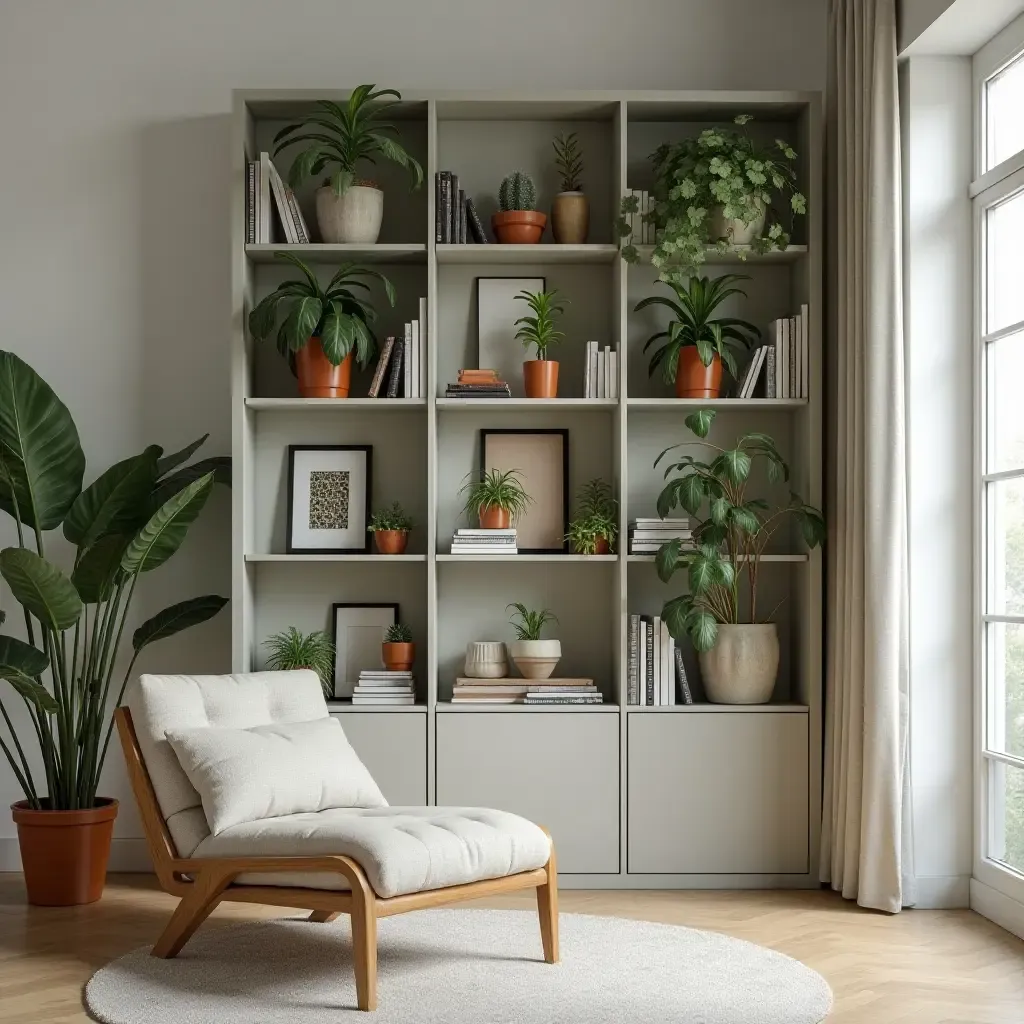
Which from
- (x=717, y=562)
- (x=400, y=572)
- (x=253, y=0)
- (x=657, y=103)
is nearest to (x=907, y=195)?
(x=657, y=103)

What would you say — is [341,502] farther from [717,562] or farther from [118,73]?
[118,73]

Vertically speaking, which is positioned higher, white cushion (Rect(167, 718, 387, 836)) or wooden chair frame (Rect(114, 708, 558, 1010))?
white cushion (Rect(167, 718, 387, 836))

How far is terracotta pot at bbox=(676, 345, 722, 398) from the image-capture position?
14.6 ft

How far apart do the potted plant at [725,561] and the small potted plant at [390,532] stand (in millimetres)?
886

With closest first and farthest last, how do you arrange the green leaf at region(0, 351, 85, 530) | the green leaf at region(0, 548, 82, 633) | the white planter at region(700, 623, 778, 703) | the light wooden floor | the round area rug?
1. the round area rug
2. the light wooden floor
3. the green leaf at region(0, 548, 82, 633)
4. the green leaf at region(0, 351, 85, 530)
5. the white planter at region(700, 623, 778, 703)

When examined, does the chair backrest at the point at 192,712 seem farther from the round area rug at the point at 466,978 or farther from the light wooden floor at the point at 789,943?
the light wooden floor at the point at 789,943

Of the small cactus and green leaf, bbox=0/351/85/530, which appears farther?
the small cactus

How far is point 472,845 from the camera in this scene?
10.4ft

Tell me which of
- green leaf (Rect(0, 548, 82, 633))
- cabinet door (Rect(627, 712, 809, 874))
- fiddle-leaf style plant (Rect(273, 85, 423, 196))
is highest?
fiddle-leaf style plant (Rect(273, 85, 423, 196))

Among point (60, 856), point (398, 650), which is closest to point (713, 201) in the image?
point (398, 650)

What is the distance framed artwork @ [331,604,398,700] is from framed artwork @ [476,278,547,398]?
3.05 ft

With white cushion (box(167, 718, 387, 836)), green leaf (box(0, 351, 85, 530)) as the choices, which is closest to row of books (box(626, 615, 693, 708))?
white cushion (box(167, 718, 387, 836))

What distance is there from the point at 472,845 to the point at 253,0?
3.21 m

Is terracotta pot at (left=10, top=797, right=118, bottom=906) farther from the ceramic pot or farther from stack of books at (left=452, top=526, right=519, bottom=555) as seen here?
stack of books at (left=452, top=526, right=519, bottom=555)
